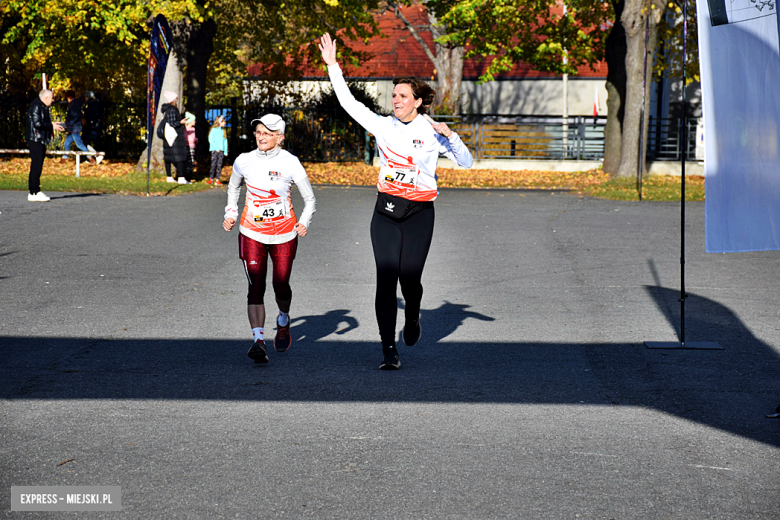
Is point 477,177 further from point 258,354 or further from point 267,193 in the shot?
point 258,354

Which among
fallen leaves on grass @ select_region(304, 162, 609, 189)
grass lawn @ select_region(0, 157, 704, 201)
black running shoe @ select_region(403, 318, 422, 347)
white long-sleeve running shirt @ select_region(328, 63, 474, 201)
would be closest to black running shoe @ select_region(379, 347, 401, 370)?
black running shoe @ select_region(403, 318, 422, 347)

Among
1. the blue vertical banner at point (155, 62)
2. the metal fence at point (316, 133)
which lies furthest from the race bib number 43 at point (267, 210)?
the metal fence at point (316, 133)

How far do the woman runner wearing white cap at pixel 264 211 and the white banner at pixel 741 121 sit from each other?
8.74 feet

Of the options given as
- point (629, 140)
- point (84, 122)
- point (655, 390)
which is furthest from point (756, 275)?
point (84, 122)

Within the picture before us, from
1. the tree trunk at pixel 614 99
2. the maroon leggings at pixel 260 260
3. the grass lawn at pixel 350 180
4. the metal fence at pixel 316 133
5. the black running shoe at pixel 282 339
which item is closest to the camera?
the maroon leggings at pixel 260 260

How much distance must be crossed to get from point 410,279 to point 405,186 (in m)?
0.64

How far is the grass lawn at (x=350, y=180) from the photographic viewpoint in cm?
1981

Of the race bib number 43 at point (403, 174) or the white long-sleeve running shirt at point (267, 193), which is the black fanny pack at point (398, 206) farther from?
the white long-sleeve running shirt at point (267, 193)

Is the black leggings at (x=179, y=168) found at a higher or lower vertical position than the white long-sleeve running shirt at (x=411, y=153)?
lower

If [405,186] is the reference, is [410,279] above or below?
below

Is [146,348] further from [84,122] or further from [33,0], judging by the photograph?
[84,122]

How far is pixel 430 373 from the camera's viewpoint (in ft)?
19.7

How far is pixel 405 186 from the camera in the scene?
5902 millimetres

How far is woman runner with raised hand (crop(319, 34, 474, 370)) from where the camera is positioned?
19.3 feet
